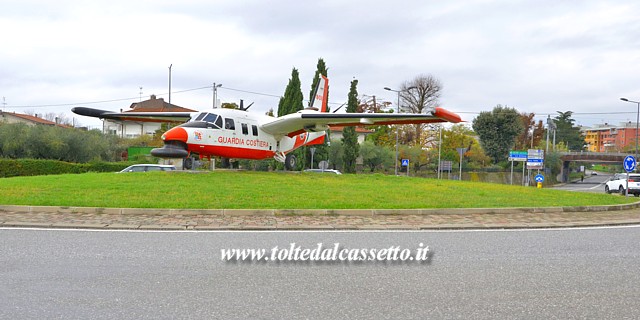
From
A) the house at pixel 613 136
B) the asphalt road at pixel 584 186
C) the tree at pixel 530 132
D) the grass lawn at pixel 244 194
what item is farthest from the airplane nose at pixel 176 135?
the house at pixel 613 136

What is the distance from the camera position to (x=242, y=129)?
22.2 m

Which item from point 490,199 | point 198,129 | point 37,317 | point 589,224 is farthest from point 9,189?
point 589,224

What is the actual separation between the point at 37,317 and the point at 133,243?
150 inches

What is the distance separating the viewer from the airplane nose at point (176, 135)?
19.0m

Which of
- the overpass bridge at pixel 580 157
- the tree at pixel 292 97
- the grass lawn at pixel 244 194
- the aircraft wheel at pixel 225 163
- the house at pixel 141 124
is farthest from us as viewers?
the overpass bridge at pixel 580 157

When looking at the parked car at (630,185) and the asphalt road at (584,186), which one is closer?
the parked car at (630,185)

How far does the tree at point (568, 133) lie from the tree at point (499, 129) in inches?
2461

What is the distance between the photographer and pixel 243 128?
72.9 feet

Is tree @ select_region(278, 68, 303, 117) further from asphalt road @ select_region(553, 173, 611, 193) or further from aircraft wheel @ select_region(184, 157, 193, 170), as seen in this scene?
asphalt road @ select_region(553, 173, 611, 193)

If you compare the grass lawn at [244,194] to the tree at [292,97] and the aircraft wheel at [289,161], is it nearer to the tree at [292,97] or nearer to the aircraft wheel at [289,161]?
the aircraft wheel at [289,161]

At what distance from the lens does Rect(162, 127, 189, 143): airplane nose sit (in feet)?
62.2

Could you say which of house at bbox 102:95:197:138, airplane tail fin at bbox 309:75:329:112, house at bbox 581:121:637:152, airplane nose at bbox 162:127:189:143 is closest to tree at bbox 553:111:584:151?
house at bbox 581:121:637:152

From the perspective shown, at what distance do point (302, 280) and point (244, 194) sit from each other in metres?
8.45

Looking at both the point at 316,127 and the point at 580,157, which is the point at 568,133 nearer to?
the point at 580,157
